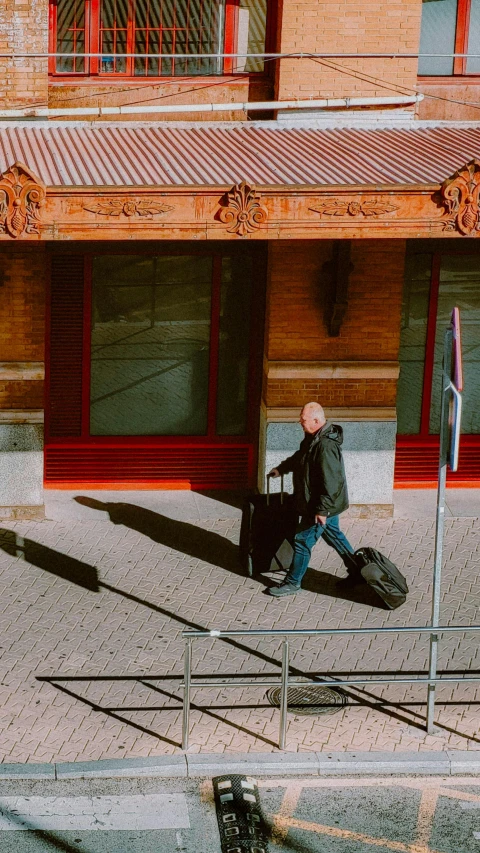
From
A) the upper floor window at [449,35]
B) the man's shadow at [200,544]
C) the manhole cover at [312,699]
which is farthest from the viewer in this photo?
the upper floor window at [449,35]

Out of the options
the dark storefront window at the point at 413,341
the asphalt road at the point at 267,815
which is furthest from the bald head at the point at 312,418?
the asphalt road at the point at 267,815

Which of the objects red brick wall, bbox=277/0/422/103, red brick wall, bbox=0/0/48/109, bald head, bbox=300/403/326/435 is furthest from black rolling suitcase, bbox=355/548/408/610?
red brick wall, bbox=0/0/48/109

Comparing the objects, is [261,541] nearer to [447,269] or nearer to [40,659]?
[40,659]

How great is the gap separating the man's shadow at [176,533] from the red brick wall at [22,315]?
1419 millimetres

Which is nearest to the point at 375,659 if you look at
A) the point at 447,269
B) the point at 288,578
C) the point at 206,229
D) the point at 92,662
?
the point at 288,578

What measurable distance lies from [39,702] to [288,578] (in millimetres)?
2930

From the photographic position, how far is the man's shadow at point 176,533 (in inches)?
507

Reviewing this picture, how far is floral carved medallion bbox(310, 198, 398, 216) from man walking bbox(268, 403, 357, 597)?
5.77 ft

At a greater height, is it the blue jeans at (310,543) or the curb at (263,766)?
the blue jeans at (310,543)

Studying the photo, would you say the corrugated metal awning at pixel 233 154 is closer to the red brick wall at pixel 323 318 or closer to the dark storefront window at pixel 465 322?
the red brick wall at pixel 323 318

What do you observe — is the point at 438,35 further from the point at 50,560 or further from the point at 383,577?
the point at 50,560

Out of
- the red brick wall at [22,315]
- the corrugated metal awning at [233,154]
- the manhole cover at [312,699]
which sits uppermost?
the corrugated metal awning at [233,154]

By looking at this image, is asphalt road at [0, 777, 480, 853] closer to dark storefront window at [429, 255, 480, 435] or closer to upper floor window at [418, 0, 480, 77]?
dark storefront window at [429, 255, 480, 435]

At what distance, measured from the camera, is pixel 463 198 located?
11.8m
